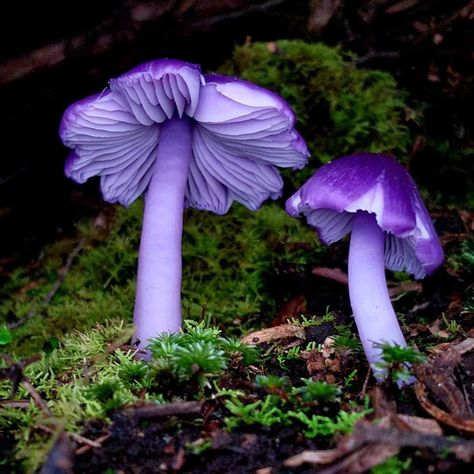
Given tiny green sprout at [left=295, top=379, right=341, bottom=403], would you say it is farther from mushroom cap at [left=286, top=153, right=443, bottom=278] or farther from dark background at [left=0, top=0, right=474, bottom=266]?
dark background at [left=0, top=0, right=474, bottom=266]

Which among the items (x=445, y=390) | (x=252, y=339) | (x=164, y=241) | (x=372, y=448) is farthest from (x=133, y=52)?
(x=372, y=448)

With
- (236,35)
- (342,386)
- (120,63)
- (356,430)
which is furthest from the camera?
(236,35)

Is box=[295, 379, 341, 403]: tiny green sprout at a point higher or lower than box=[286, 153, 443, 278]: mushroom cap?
lower

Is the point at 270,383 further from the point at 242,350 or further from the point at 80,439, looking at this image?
the point at 80,439

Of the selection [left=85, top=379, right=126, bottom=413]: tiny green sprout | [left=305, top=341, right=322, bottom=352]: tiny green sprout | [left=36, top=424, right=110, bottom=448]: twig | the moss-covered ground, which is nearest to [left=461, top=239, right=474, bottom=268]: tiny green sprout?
the moss-covered ground

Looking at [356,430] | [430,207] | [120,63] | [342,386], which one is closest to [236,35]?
[120,63]

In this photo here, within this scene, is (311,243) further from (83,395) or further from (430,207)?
(83,395)

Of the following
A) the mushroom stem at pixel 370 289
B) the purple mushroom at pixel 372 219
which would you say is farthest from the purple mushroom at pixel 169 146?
the mushroom stem at pixel 370 289
